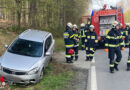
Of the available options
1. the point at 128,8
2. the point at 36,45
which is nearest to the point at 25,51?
the point at 36,45

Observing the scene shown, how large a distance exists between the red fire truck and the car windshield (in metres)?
7.50

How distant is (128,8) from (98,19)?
44635 millimetres

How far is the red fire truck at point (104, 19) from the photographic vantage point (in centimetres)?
1466

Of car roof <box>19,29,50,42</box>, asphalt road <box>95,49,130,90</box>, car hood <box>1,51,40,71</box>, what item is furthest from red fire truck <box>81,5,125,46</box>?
car hood <box>1,51,40,71</box>

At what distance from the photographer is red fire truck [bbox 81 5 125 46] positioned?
1466cm

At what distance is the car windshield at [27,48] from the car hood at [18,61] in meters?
0.28

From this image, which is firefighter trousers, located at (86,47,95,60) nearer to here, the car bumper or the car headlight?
the car headlight

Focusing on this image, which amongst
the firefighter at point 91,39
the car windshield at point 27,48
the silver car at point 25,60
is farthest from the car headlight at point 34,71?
the firefighter at point 91,39

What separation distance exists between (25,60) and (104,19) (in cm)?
929

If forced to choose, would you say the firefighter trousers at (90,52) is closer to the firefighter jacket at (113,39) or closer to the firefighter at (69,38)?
the firefighter at (69,38)

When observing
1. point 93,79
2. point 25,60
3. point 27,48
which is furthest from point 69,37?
point 25,60

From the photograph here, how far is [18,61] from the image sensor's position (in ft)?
22.6

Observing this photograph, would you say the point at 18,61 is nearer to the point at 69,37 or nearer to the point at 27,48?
the point at 27,48

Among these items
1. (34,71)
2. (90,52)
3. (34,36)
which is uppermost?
(34,36)
